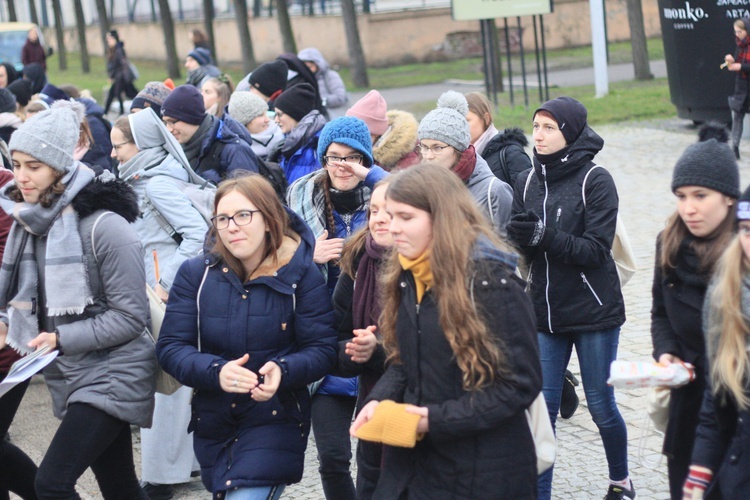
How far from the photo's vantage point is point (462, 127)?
522 cm

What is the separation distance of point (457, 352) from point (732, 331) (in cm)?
84

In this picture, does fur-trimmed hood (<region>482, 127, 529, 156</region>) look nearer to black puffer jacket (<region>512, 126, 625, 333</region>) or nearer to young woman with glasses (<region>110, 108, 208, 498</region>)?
black puffer jacket (<region>512, 126, 625, 333</region>)

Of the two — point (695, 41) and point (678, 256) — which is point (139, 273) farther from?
point (695, 41)

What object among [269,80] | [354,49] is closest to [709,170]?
[269,80]

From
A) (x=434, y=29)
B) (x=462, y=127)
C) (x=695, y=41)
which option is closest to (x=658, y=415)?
(x=462, y=127)

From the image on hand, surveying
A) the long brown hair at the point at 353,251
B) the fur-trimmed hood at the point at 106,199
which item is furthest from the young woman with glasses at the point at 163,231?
the long brown hair at the point at 353,251

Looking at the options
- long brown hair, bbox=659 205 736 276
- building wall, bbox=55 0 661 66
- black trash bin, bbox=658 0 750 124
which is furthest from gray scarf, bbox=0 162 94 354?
building wall, bbox=55 0 661 66

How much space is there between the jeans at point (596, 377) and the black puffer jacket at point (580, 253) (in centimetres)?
8

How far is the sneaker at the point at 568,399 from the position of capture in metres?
6.25

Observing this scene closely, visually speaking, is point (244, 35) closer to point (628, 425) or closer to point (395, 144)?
point (395, 144)

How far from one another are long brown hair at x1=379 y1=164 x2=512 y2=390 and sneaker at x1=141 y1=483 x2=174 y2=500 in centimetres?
310

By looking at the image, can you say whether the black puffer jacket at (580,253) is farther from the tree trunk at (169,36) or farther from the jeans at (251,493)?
the tree trunk at (169,36)

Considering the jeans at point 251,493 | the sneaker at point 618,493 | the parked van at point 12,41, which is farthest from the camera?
the parked van at point 12,41

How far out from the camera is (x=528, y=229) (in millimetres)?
4730
